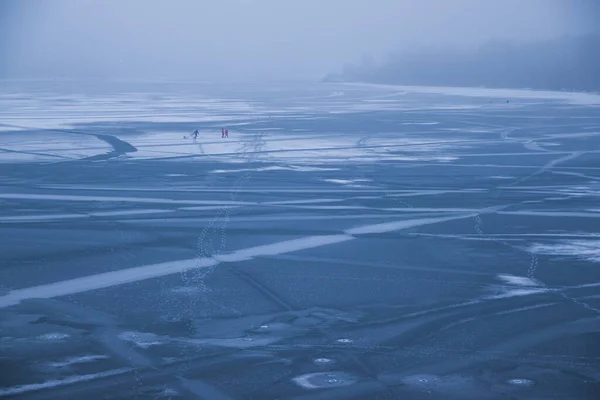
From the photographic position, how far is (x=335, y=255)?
11375mm

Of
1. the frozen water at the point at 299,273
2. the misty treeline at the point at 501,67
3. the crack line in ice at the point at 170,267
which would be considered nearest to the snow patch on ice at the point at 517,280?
the frozen water at the point at 299,273

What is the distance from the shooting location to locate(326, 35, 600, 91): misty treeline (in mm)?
72938

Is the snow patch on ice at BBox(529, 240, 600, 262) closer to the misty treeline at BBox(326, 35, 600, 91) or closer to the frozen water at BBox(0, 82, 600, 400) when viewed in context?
the frozen water at BBox(0, 82, 600, 400)

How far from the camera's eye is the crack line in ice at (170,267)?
9.55 meters

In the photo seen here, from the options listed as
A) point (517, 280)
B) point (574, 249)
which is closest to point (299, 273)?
point (517, 280)

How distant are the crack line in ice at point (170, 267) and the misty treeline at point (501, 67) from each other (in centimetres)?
5315

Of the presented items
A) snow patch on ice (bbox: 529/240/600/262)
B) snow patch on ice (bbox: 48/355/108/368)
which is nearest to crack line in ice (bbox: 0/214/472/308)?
snow patch on ice (bbox: 48/355/108/368)

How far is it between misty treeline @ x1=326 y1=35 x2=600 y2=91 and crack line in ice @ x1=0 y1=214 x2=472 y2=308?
5315cm

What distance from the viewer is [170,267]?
35.0ft

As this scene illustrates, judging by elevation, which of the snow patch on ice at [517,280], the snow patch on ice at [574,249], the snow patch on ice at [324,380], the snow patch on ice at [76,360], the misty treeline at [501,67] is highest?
the misty treeline at [501,67]

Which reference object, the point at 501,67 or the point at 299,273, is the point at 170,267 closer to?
the point at 299,273

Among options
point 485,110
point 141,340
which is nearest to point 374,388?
point 141,340

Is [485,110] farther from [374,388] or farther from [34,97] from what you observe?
[374,388]

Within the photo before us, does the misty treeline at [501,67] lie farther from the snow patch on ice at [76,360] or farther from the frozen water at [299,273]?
the snow patch on ice at [76,360]
